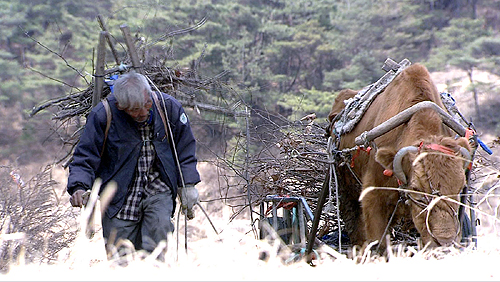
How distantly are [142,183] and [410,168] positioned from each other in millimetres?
2138

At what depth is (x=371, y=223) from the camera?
18.4ft

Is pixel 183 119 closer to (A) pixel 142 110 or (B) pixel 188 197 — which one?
(A) pixel 142 110

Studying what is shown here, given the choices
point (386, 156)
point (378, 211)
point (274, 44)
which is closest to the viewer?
point (386, 156)

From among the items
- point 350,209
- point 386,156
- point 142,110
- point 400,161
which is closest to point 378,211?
point 386,156

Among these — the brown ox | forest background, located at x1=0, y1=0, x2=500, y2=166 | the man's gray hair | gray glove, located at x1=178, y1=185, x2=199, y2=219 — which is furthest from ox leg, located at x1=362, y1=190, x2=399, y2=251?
forest background, located at x1=0, y1=0, x2=500, y2=166

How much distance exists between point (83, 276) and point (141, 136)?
8.08ft

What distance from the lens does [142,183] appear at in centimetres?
512

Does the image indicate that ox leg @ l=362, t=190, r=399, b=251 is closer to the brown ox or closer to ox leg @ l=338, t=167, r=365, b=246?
the brown ox

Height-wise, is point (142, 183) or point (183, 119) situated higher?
point (183, 119)

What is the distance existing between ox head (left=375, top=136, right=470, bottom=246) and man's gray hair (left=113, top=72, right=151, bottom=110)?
→ 1.93 m

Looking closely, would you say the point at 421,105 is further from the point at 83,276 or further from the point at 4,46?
the point at 4,46

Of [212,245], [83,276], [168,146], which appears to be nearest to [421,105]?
[168,146]

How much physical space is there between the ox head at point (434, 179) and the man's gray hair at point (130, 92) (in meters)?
1.93

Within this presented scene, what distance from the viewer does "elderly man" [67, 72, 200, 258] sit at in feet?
16.1
